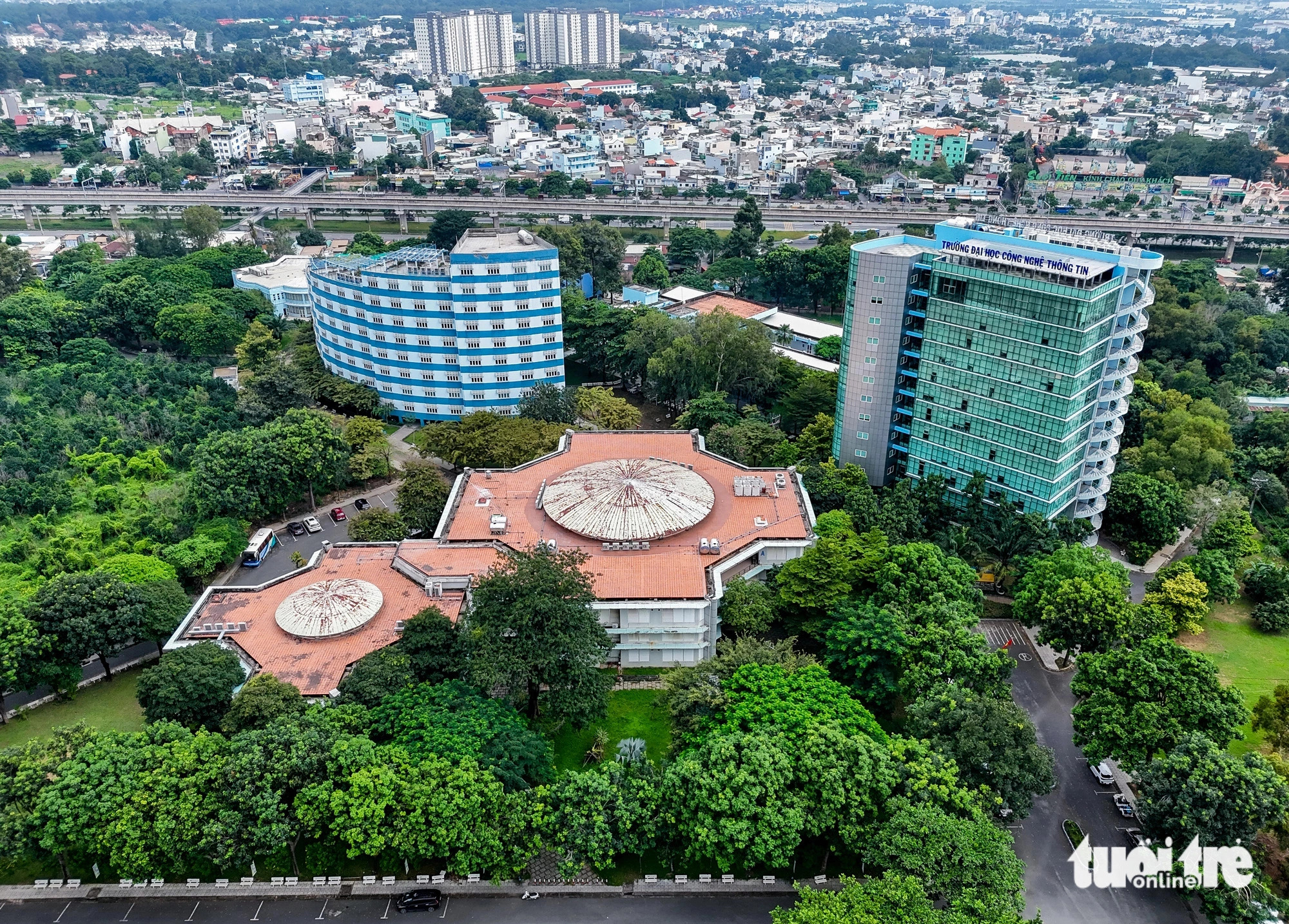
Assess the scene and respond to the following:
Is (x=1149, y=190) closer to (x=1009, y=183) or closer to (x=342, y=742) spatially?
(x=1009, y=183)

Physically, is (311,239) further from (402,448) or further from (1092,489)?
(1092,489)

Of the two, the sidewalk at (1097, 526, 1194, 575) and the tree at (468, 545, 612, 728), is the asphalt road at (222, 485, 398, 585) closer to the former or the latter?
the tree at (468, 545, 612, 728)

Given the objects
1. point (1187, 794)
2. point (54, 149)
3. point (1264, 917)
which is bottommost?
point (1264, 917)

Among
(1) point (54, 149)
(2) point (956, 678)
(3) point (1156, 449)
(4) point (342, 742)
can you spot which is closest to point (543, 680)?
(4) point (342, 742)

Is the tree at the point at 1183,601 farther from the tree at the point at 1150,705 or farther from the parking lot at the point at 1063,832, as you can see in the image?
the tree at the point at 1150,705

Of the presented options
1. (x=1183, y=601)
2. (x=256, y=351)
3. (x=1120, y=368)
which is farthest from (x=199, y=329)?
(x=1183, y=601)

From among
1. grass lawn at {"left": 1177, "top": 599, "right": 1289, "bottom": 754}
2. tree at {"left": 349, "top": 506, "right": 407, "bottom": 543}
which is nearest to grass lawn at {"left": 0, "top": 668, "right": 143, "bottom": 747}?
tree at {"left": 349, "top": 506, "right": 407, "bottom": 543}
